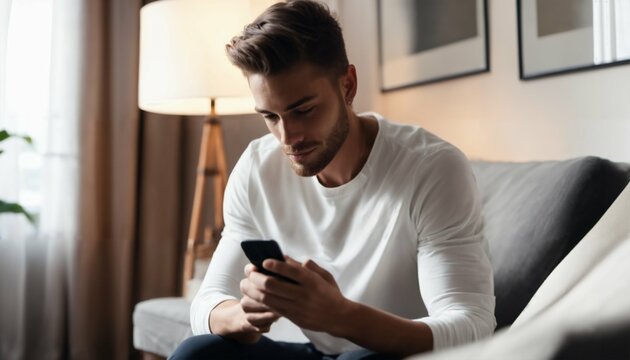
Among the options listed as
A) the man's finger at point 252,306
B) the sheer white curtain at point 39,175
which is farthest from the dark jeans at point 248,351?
the sheer white curtain at point 39,175

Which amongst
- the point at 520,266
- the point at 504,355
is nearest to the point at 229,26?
the point at 520,266

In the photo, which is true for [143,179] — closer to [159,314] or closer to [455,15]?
[159,314]

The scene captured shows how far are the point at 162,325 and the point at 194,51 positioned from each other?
0.84 m

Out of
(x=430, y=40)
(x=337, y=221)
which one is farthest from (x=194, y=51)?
(x=337, y=221)

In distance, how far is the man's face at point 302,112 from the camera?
1271 mm

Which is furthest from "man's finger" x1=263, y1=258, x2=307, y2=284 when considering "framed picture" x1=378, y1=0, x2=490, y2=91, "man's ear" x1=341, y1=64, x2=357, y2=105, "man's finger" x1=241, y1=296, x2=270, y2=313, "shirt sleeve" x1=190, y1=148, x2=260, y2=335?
"framed picture" x1=378, y1=0, x2=490, y2=91

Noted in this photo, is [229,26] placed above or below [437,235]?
above

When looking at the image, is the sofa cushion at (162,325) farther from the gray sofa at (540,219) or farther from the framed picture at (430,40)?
the framed picture at (430,40)

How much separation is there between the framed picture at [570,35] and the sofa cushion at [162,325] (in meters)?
1.12

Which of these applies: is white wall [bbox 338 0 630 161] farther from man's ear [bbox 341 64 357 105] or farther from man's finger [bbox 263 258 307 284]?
man's finger [bbox 263 258 307 284]

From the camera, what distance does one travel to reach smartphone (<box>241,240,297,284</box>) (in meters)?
1.01

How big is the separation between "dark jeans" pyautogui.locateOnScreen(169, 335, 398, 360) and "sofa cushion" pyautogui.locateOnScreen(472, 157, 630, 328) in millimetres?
385

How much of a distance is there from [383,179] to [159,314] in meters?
0.95

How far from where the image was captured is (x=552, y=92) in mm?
1808
